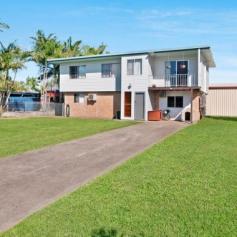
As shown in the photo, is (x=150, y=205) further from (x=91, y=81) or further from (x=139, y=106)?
(x=91, y=81)

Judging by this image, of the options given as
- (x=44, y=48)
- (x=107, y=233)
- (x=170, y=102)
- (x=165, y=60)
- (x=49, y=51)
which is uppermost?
(x=44, y=48)

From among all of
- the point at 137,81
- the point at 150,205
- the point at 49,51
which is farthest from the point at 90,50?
the point at 150,205

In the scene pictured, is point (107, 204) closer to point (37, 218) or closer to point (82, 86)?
point (37, 218)

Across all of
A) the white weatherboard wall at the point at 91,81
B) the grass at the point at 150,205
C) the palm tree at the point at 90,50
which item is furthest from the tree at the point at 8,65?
the grass at the point at 150,205

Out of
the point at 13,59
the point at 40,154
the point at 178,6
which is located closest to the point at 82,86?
the point at 13,59

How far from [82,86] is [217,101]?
1387 centimetres

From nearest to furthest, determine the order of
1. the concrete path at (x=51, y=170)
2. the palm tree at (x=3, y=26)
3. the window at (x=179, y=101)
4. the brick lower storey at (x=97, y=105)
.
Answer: the concrete path at (x=51, y=170), the window at (x=179, y=101), the brick lower storey at (x=97, y=105), the palm tree at (x=3, y=26)

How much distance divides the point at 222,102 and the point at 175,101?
8.98m

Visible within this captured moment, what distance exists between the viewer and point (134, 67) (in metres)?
26.0

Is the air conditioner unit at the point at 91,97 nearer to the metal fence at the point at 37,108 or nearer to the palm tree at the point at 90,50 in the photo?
the metal fence at the point at 37,108

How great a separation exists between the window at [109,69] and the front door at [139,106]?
3.34 m

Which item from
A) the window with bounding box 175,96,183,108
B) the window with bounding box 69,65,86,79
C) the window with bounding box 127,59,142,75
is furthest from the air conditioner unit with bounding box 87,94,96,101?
the window with bounding box 175,96,183,108

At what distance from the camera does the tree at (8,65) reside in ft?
111

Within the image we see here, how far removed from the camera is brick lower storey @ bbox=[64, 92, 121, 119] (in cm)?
2845
